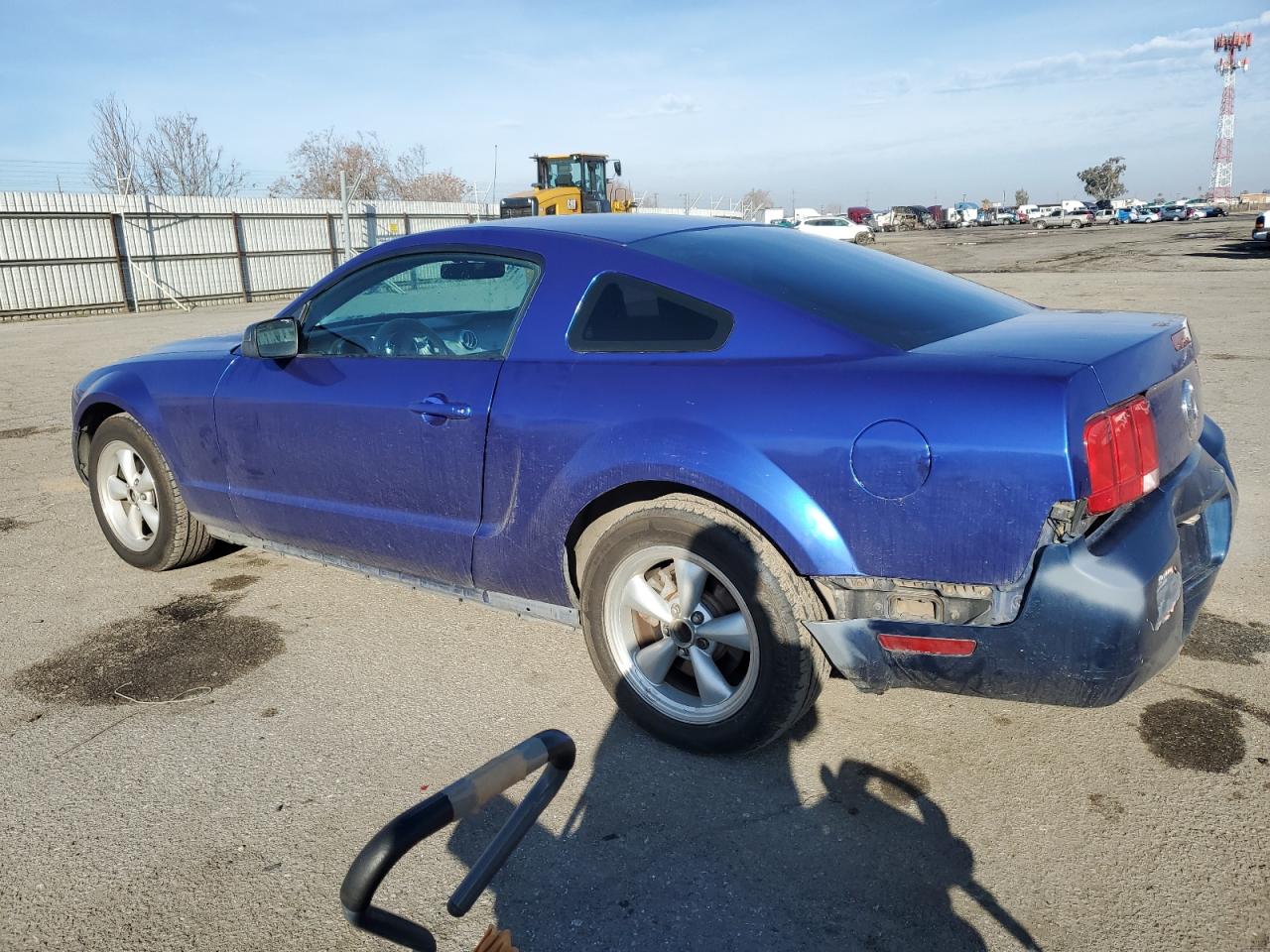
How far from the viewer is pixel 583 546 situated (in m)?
3.01

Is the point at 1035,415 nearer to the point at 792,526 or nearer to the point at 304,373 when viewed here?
the point at 792,526

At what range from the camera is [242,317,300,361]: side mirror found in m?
3.65

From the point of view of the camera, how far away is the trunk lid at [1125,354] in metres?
2.37

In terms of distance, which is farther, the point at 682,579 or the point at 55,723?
the point at 55,723

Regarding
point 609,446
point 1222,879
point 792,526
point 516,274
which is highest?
point 516,274

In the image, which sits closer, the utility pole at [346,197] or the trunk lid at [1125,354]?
the trunk lid at [1125,354]

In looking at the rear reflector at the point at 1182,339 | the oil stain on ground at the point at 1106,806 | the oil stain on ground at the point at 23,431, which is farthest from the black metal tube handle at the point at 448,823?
the oil stain on ground at the point at 23,431

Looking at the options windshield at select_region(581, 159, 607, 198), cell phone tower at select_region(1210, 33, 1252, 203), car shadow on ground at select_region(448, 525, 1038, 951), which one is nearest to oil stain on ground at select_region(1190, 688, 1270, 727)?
car shadow on ground at select_region(448, 525, 1038, 951)

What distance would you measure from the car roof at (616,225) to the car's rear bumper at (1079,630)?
57.2 inches

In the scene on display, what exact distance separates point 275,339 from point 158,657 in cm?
130

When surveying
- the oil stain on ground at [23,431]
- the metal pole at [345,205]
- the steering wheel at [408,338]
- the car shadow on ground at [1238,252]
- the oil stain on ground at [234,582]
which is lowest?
the oil stain on ground at [234,582]

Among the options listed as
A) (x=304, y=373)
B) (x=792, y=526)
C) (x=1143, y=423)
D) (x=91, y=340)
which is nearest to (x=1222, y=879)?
(x=1143, y=423)

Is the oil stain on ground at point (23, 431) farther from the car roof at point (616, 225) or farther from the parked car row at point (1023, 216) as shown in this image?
the parked car row at point (1023, 216)

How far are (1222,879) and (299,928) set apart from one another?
7.07 ft
